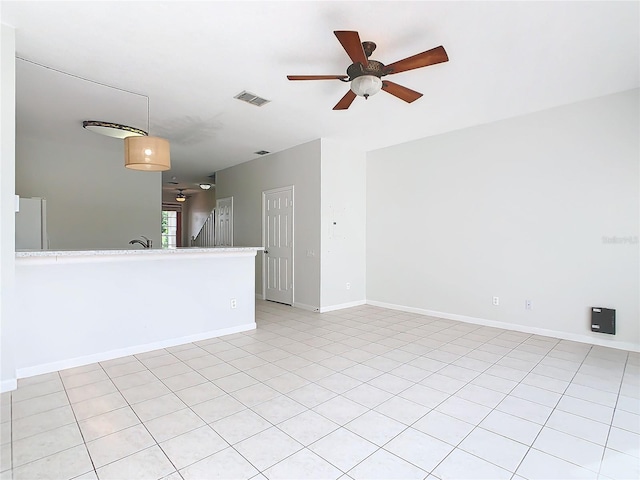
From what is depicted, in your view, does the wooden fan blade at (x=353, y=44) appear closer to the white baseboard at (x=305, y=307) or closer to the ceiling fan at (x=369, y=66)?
the ceiling fan at (x=369, y=66)

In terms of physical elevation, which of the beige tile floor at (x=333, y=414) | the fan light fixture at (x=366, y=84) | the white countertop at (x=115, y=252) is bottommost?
the beige tile floor at (x=333, y=414)

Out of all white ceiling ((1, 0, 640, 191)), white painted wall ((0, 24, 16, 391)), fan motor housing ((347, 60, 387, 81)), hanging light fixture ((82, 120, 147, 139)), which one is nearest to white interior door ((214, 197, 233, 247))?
hanging light fixture ((82, 120, 147, 139))

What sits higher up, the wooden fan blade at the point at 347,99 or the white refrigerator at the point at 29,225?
the wooden fan blade at the point at 347,99

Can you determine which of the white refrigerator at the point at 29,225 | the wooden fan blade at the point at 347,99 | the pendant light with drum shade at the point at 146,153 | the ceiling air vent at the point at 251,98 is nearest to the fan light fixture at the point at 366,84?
the wooden fan blade at the point at 347,99

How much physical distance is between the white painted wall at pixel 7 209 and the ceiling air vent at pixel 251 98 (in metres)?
1.91

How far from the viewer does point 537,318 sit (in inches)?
167

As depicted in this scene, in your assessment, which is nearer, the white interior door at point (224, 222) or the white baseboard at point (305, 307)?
the white baseboard at point (305, 307)

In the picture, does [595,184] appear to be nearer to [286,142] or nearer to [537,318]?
[537,318]

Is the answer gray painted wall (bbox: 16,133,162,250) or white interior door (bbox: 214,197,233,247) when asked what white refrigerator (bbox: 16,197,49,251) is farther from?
white interior door (bbox: 214,197,233,247)

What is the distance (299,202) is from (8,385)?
4265 millimetres

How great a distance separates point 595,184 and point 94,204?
774 centimetres

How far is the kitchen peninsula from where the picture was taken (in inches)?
116

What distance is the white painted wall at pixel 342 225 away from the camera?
5531 mm

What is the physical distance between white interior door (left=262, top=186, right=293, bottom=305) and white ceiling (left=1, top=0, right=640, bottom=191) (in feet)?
5.85
